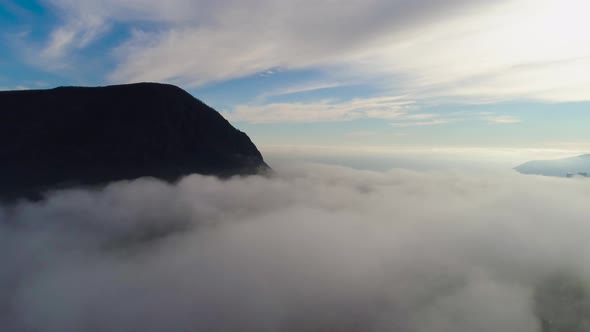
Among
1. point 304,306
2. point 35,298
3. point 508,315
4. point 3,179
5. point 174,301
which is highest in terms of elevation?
point 3,179

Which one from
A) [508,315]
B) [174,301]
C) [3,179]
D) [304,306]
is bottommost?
[508,315]

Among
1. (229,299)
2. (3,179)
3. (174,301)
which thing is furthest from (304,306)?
(3,179)

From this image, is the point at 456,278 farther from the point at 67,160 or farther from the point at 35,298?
the point at 67,160

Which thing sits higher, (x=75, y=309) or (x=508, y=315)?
(x=75, y=309)

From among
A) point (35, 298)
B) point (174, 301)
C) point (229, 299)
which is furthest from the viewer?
point (229, 299)

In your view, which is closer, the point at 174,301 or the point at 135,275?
the point at 174,301

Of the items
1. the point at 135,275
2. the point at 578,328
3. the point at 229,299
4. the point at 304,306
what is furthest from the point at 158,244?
the point at 578,328

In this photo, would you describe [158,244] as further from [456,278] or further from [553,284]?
[553,284]

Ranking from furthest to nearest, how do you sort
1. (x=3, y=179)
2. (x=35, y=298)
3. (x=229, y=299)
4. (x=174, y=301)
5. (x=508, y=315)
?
1. (x=3, y=179)
2. (x=508, y=315)
3. (x=229, y=299)
4. (x=174, y=301)
5. (x=35, y=298)

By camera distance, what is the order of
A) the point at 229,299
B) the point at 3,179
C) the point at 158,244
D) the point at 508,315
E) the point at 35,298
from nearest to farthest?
the point at 35,298
the point at 229,299
the point at 508,315
the point at 3,179
the point at 158,244
